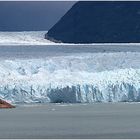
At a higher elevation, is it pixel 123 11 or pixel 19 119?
pixel 123 11

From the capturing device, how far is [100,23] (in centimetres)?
5744

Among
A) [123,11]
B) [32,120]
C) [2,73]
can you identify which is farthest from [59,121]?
[123,11]

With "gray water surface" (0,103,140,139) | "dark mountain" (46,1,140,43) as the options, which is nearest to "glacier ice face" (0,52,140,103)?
"gray water surface" (0,103,140,139)

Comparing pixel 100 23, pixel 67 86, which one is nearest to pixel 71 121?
pixel 67 86

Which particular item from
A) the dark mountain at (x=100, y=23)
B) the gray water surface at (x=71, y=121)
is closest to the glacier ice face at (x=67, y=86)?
the gray water surface at (x=71, y=121)

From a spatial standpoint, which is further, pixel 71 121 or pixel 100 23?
pixel 100 23

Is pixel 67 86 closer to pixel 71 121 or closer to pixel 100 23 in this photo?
pixel 71 121

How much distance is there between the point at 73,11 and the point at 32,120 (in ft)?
167

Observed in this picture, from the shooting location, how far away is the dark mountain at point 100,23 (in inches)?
2191

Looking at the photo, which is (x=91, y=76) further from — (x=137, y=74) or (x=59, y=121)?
(x=59, y=121)

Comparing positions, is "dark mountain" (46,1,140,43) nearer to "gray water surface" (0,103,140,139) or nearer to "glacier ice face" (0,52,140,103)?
"glacier ice face" (0,52,140,103)

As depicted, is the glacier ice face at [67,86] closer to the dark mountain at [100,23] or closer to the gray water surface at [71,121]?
the gray water surface at [71,121]

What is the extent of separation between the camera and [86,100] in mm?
13492

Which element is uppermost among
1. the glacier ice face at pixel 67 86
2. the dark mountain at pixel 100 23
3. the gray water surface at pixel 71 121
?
the dark mountain at pixel 100 23
